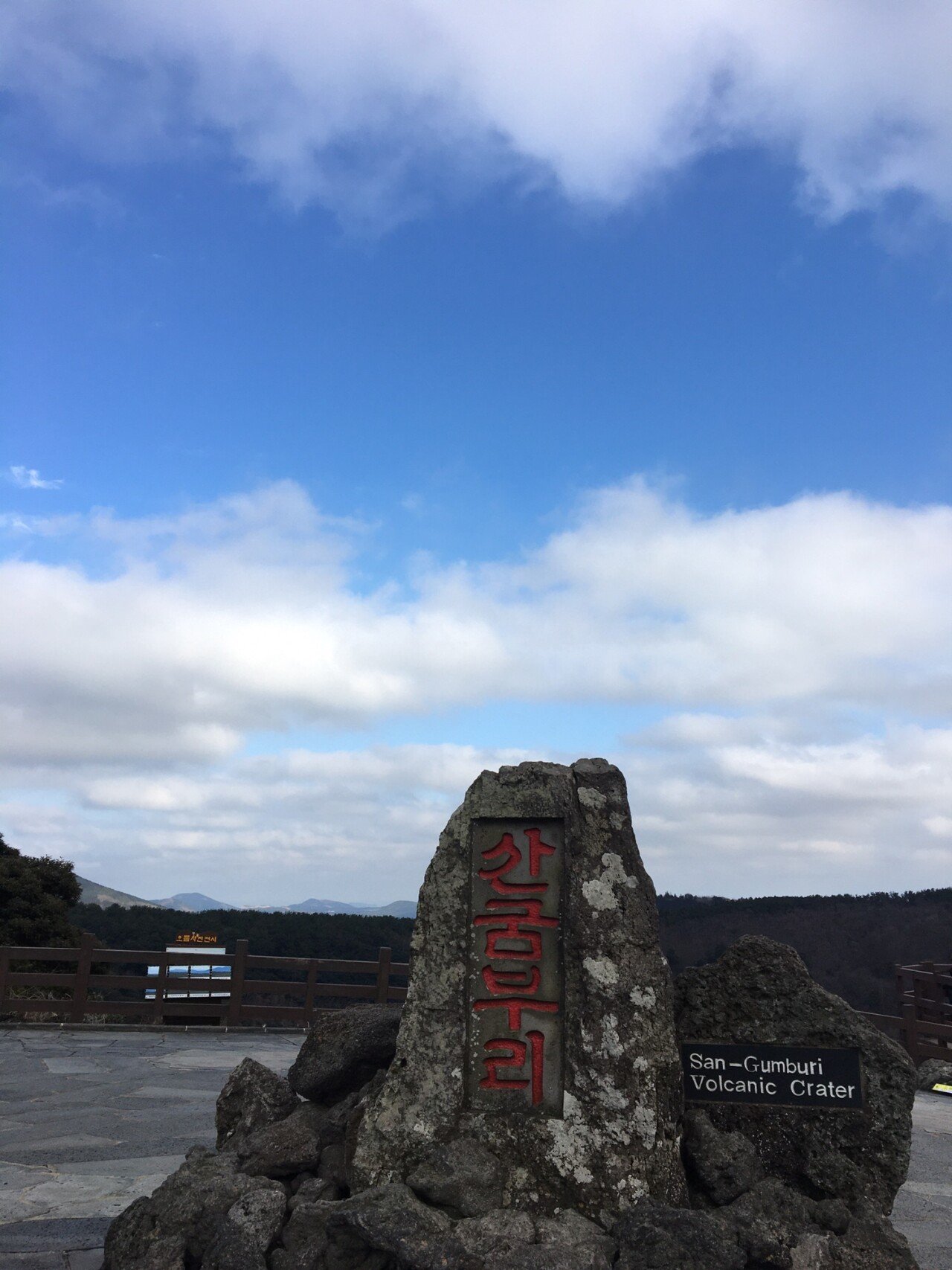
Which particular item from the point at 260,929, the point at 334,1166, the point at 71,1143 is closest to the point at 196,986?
the point at 71,1143

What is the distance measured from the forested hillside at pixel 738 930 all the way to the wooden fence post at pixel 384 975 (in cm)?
1246

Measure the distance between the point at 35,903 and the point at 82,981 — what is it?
224 inches

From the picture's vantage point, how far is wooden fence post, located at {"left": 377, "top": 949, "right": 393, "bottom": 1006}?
14.5m

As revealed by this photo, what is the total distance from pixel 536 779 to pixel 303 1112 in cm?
227

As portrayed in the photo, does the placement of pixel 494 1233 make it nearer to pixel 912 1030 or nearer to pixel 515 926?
pixel 515 926

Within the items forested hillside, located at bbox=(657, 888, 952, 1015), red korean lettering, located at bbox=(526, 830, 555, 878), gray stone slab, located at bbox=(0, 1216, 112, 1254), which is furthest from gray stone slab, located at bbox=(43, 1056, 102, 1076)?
forested hillside, located at bbox=(657, 888, 952, 1015)

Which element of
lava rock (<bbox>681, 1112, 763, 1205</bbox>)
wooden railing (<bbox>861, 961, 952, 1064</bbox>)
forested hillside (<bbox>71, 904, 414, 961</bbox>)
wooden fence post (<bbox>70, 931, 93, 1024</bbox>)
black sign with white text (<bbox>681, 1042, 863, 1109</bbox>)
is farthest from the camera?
forested hillside (<bbox>71, 904, 414, 961</bbox>)

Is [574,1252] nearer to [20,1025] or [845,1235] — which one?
[845,1235]

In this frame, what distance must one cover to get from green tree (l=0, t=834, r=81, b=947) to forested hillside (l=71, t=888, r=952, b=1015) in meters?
8.95

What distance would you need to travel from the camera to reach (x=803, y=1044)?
4.82 m

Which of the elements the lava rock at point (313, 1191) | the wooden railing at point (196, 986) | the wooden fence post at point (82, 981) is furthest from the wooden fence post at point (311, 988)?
the lava rock at point (313, 1191)

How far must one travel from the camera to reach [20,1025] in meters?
13.8

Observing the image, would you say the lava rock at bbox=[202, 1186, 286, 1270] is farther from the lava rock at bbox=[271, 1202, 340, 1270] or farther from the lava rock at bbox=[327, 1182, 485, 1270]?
the lava rock at bbox=[327, 1182, 485, 1270]

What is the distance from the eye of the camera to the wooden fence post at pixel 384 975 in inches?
572
